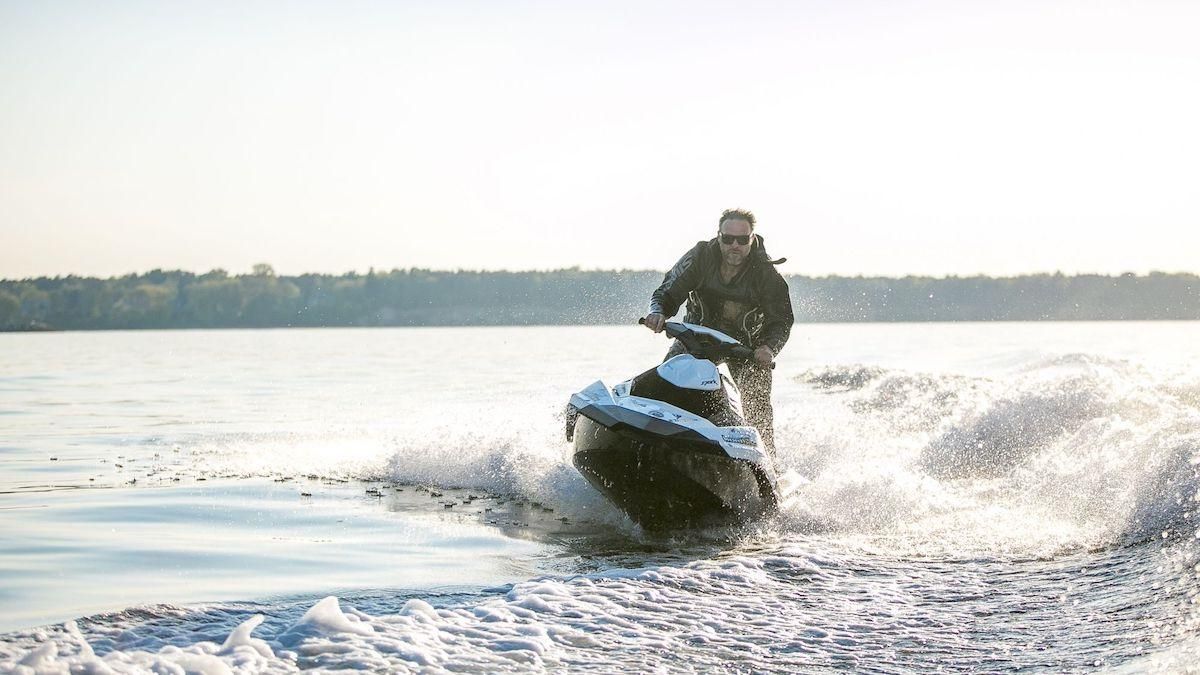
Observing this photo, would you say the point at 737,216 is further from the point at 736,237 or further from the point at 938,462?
the point at 938,462

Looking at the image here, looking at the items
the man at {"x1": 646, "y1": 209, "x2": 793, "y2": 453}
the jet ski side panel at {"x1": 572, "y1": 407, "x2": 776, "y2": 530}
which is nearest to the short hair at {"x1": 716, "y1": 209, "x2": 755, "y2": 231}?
the man at {"x1": 646, "y1": 209, "x2": 793, "y2": 453}

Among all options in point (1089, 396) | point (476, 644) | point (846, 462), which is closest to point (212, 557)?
point (476, 644)

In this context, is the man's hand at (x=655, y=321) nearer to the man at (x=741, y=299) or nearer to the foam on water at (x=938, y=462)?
the man at (x=741, y=299)

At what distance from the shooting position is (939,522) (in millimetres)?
9562

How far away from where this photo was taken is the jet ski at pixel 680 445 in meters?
8.43

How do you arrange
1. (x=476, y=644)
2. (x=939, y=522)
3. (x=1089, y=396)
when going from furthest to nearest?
(x=1089, y=396)
(x=939, y=522)
(x=476, y=644)

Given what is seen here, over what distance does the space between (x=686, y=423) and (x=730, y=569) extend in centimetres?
141

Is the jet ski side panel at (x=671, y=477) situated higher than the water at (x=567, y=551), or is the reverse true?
the jet ski side panel at (x=671, y=477)

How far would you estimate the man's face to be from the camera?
9.70m

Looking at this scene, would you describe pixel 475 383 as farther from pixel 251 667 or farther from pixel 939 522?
pixel 251 667

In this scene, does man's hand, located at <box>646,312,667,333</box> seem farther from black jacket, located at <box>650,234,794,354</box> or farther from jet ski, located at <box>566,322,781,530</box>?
black jacket, located at <box>650,234,794,354</box>

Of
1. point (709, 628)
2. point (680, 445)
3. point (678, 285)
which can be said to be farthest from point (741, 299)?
point (709, 628)

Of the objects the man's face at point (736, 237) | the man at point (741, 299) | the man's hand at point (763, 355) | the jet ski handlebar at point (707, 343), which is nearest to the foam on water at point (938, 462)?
the man at point (741, 299)

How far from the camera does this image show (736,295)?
9.95 m
